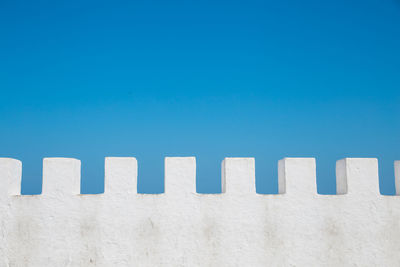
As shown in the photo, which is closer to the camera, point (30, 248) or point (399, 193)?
point (30, 248)

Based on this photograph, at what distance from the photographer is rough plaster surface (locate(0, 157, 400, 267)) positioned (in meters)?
5.48

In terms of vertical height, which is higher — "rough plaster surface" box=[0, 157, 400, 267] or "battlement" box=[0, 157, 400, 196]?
"battlement" box=[0, 157, 400, 196]

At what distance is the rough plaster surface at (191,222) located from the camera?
5.48 meters

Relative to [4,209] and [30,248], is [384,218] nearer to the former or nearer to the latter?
[30,248]

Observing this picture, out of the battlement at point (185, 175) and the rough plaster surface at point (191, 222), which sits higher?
the battlement at point (185, 175)

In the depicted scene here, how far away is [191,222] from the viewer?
18.2ft

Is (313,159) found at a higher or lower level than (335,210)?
higher

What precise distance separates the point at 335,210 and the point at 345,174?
544 millimetres

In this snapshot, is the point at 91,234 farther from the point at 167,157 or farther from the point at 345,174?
the point at 345,174

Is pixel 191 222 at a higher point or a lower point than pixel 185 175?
lower

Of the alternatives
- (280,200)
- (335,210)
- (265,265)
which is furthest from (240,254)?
(335,210)

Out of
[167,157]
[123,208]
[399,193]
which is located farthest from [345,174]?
[123,208]

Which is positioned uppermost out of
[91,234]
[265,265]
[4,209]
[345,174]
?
[345,174]

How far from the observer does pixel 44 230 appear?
5.49m
